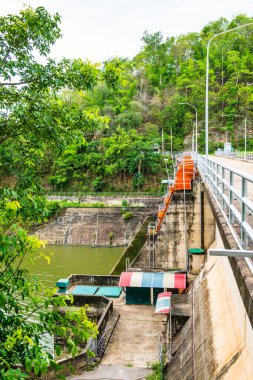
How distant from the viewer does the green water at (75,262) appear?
78.1ft

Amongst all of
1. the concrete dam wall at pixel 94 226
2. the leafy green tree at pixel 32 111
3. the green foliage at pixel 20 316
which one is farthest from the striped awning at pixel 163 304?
the concrete dam wall at pixel 94 226

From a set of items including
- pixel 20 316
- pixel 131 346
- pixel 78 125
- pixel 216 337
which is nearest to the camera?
pixel 20 316

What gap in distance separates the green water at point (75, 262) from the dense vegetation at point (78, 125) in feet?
17.2

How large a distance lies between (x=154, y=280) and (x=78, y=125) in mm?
11795

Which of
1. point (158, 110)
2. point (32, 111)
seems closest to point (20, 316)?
point (32, 111)

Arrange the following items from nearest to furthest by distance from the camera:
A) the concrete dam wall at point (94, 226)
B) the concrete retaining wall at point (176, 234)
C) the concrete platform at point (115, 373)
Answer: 1. the concrete platform at point (115, 373)
2. the concrete retaining wall at point (176, 234)
3. the concrete dam wall at point (94, 226)

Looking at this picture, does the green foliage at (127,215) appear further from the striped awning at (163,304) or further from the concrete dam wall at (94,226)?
the striped awning at (163,304)

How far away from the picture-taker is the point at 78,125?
5039mm

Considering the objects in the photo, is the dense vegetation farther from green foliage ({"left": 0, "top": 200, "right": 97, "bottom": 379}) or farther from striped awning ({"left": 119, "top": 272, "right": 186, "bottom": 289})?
striped awning ({"left": 119, "top": 272, "right": 186, "bottom": 289})

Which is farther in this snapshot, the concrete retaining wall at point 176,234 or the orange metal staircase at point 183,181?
the orange metal staircase at point 183,181

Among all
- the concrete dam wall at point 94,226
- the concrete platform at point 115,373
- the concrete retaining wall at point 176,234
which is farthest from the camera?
the concrete dam wall at point 94,226

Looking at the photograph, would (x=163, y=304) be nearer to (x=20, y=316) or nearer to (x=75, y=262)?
(x=20, y=316)

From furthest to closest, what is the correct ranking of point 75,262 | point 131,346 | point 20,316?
point 75,262, point 131,346, point 20,316

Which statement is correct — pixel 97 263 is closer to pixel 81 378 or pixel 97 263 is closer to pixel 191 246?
pixel 191 246
